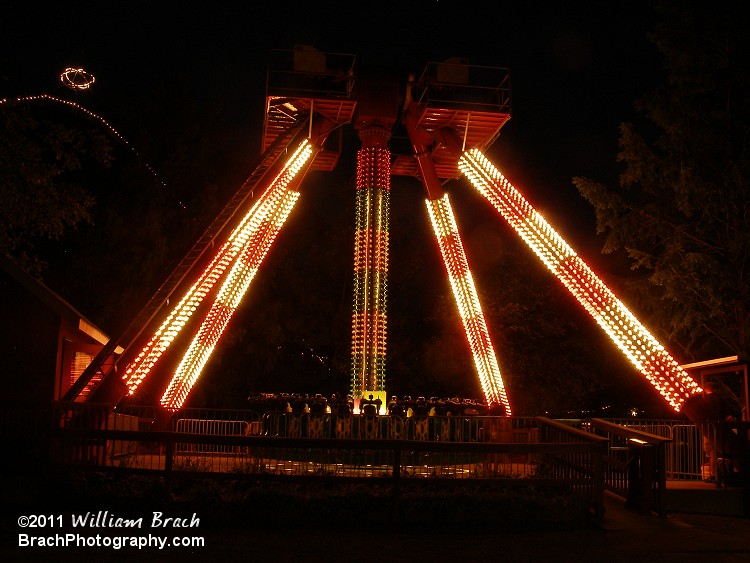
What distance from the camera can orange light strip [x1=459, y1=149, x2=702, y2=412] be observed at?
13.1m

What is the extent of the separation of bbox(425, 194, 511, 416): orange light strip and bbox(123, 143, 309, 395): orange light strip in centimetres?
367

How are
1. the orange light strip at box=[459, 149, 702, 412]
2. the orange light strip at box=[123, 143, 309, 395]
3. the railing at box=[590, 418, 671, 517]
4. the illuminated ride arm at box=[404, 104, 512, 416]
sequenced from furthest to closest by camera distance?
the illuminated ride arm at box=[404, 104, 512, 416] < the orange light strip at box=[459, 149, 702, 412] < the orange light strip at box=[123, 143, 309, 395] < the railing at box=[590, 418, 671, 517]

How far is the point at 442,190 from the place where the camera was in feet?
60.6

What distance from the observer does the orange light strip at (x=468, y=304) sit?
1684 centimetres

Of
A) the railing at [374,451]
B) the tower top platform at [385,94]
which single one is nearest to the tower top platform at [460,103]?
the tower top platform at [385,94]

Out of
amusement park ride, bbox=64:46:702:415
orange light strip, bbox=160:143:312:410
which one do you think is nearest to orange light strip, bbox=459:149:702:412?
A: amusement park ride, bbox=64:46:702:415

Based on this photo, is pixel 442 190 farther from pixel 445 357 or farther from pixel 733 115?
pixel 445 357

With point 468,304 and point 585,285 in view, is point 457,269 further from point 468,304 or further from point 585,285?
point 585,285

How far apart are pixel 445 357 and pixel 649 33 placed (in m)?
12.7

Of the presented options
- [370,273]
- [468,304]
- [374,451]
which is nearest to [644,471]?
[374,451]

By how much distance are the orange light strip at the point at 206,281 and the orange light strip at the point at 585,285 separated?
4203 millimetres

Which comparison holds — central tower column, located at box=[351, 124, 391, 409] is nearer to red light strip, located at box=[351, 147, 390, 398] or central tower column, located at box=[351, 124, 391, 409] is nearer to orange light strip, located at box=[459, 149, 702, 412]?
red light strip, located at box=[351, 147, 390, 398]

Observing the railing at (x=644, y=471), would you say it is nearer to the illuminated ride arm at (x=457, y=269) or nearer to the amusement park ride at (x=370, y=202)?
the amusement park ride at (x=370, y=202)

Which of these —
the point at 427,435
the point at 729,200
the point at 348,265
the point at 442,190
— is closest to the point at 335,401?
the point at 427,435
